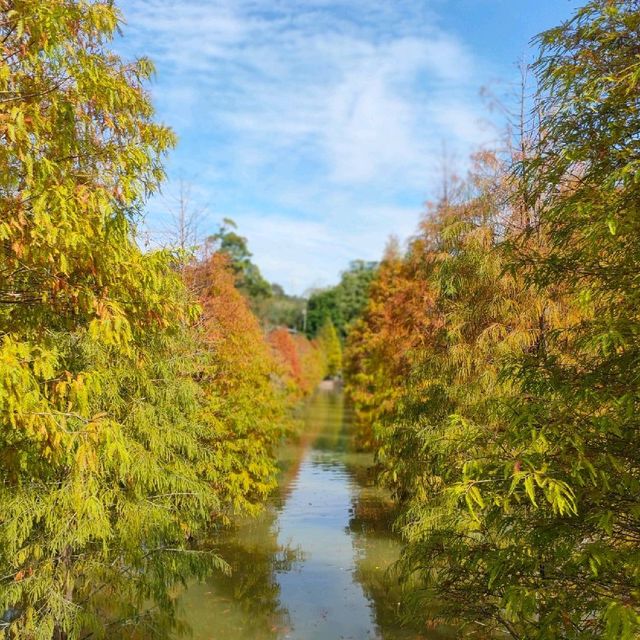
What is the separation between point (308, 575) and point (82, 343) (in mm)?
8808

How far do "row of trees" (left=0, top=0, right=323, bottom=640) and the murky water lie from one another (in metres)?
2.55

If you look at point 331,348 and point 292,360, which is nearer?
point 292,360

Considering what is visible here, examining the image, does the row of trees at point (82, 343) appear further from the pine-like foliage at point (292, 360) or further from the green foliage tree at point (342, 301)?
the green foliage tree at point (342, 301)

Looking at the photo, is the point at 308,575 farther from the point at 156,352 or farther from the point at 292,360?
the point at 292,360

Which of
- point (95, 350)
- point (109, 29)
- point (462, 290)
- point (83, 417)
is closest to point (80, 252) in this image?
point (83, 417)

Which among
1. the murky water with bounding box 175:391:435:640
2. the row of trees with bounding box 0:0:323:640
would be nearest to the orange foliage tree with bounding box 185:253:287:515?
the murky water with bounding box 175:391:435:640

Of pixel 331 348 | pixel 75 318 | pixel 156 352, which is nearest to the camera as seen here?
pixel 75 318

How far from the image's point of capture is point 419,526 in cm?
849

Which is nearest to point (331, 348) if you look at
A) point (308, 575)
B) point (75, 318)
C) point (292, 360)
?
point (292, 360)

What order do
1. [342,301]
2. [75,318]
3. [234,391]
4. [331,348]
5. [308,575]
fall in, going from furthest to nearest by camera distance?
[342,301]
[331,348]
[234,391]
[308,575]
[75,318]

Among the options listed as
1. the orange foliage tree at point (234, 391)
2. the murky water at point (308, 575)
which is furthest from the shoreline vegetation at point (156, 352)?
the orange foliage tree at point (234, 391)

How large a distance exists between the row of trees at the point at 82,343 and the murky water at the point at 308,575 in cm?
255

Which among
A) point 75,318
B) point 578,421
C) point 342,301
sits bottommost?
point 578,421

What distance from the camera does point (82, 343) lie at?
6191 mm
